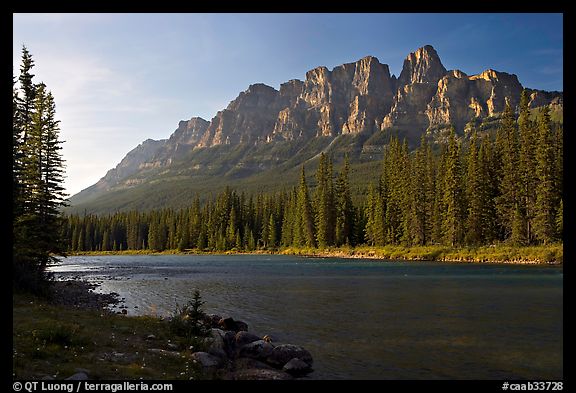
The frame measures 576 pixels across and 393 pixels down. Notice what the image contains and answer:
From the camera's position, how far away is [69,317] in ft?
61.2

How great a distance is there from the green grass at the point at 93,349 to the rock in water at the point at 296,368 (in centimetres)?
315

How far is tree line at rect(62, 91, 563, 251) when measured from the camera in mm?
68125

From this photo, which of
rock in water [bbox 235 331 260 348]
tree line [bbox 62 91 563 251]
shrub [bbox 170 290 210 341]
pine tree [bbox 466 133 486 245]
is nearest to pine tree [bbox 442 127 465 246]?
tree line [bbox 62 91 563 251]

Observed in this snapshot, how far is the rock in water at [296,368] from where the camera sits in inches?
554

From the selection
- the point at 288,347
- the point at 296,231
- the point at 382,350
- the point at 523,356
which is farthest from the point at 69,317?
the point at 296,231

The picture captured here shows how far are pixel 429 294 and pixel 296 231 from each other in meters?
91.2

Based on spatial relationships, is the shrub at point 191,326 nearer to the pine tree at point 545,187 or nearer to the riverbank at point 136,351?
the riverbank at point 136,351

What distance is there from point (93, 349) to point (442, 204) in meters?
80.8

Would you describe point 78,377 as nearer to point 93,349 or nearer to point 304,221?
point 93,349

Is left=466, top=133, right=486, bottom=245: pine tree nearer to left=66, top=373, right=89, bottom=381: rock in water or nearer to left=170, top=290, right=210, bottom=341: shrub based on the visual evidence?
left=170, top=290, right=210, bottom=341: shrub

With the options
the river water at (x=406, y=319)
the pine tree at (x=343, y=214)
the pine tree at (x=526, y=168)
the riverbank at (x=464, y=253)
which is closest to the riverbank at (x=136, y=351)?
the river water at (x=406, y=319)

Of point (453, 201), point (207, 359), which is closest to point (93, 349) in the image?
point (207, 359)

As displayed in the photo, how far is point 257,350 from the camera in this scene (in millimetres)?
15828
